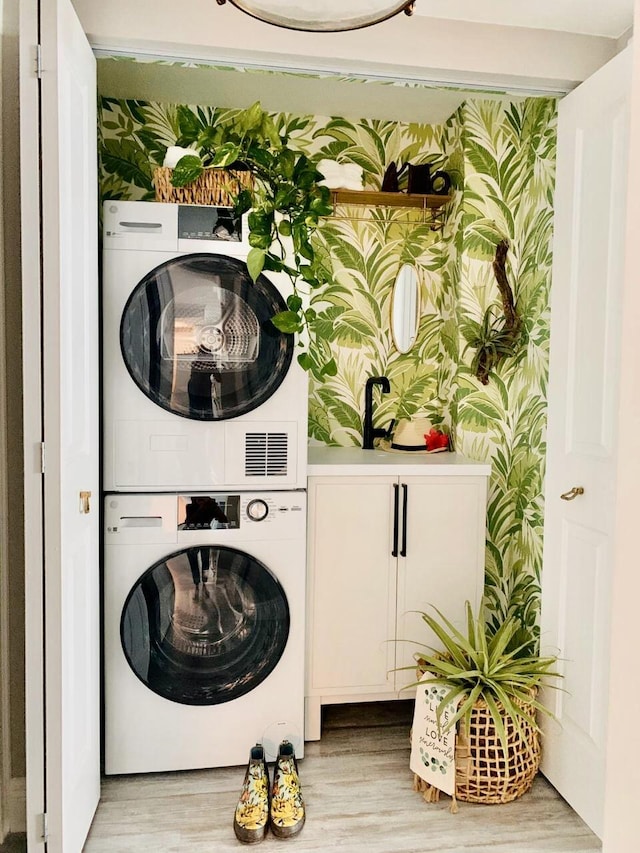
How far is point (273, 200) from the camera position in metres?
2.22

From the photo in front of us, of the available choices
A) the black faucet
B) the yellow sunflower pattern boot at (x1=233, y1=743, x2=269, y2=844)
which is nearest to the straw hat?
the black faucet

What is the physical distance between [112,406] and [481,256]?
1.66 meters

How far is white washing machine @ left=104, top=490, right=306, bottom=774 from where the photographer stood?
2223 mm

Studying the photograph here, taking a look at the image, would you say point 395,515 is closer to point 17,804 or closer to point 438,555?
point 438,555

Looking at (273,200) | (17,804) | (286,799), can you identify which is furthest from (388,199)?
(17,804)

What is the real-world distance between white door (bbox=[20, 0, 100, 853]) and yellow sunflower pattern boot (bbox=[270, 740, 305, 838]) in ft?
1.87

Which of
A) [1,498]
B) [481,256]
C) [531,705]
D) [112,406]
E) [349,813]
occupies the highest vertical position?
[481,256]

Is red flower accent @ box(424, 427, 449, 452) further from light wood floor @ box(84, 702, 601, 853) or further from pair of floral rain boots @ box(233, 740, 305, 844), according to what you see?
pair of floral rain boots @ box(233, 740, 305, 844)

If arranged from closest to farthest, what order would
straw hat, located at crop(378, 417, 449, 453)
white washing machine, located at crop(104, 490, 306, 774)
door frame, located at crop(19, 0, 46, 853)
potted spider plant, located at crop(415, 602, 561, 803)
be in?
door frame, located at crop(19, 0, 46, 853)
potted spider plant, located at crop(415, 602, 561, 803)
white washing machine, located at crop(104, 490, 306, 774)
straw hat, located at crop(378, 417, 449, 453)

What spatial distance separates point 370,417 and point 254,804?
5.30 ft

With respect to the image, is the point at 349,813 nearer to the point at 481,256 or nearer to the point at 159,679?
the point at 159,679

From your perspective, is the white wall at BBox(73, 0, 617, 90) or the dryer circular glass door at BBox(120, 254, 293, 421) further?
the dryer circular glass door at BBox(120, 254, 293, 421)

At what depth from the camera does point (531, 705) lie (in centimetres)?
222

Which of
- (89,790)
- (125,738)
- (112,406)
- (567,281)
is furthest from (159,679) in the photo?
(567,281)
